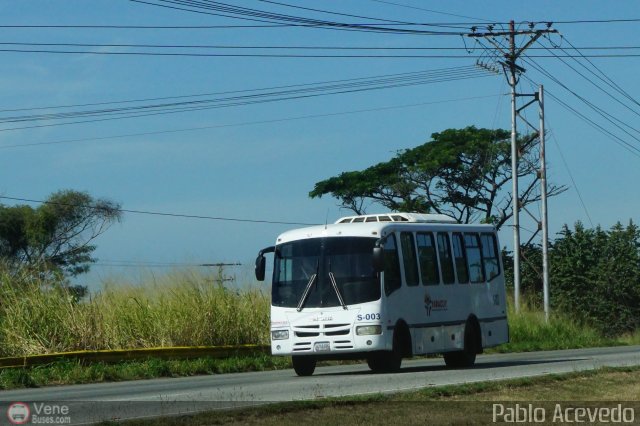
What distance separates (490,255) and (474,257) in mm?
1085

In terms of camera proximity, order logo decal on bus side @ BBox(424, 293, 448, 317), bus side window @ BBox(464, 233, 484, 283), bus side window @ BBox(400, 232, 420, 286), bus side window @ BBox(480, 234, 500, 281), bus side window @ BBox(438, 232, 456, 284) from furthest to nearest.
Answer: bus side window @ BBox(480, 234, 500, 281), bus side window @ BBox(464, 233, 484, 283), bus side window @ BBox(438, 232, 456, 284), logo decal on bus side @ BBox(424, 293, 448, 317), bus side window @ BBox(400, 232, 420, 286)

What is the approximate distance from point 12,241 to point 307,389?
48.1 m

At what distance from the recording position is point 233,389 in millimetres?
19234

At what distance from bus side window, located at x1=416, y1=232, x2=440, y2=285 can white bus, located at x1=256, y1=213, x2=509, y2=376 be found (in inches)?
0.8

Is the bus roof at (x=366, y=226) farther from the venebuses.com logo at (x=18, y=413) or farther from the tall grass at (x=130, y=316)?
the venebuses.com logo at (x=18, y=413)

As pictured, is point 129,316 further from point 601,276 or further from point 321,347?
point 601,276

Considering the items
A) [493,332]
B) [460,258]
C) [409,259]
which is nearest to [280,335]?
[409,259]

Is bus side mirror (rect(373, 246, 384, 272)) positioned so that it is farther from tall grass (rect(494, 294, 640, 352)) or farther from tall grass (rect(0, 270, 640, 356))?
tall grass (rect(494, 294, 640, 352))

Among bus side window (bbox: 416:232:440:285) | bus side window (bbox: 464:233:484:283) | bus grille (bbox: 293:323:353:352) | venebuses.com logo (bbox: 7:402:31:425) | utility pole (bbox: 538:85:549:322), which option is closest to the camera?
venebuses.com logo (bbox: 7:402:31:425)

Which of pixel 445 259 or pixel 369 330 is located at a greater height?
pixel 445 259

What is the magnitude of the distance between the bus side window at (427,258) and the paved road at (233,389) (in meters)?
1.85

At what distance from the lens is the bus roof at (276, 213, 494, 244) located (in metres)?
23.6

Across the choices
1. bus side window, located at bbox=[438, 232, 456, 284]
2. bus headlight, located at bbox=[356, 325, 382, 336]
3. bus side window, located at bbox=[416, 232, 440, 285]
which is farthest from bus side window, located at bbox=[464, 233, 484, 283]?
bus headlight, located at bbox=[356, 325, 382, 336]

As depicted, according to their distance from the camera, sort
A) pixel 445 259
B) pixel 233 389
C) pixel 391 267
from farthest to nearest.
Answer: pixel 445 259
pixel 391 267
pixel 233 389
